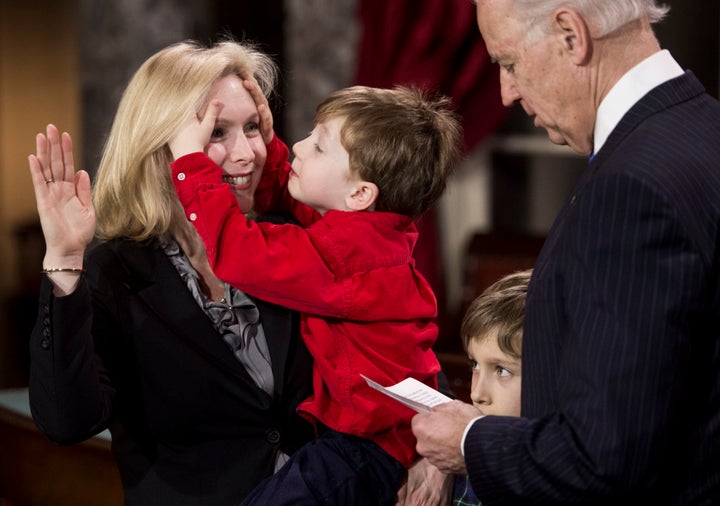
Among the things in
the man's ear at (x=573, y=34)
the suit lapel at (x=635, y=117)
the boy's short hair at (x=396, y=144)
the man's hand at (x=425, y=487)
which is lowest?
the man's hand at (x=425, y=487)

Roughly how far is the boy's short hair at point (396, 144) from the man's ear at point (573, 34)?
659 mm

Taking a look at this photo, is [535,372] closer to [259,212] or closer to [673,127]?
[673,127]

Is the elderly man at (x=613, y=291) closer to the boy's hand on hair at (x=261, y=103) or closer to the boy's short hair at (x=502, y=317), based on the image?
the boy's short hair at (x=502, y=317)

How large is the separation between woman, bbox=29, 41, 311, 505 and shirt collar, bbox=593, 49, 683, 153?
31.0 inches

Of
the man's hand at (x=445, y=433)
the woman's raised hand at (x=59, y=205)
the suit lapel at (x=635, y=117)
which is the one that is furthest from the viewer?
the woman's raised hand at (x=59, y=205)

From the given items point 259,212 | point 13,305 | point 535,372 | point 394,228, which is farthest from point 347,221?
point 13,305

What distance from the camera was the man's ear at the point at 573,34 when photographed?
1.67 m

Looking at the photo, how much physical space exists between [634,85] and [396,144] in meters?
0.72

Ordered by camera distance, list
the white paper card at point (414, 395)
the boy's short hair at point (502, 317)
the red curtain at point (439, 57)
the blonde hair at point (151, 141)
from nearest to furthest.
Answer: the white paper card at point (414, 395) → the boy's short hair at point (502, 317) → the blonde hair at point (151, 141) → the red curtain at point (439, 57)

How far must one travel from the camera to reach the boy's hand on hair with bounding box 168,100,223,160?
89.7 inches

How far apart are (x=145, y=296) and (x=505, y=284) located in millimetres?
770

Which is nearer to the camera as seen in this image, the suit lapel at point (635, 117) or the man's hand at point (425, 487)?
the suit lapel at point (635, 117)

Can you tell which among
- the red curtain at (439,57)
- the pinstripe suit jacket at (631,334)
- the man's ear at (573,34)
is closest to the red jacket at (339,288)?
the pinstripe suit jacket at (631,334)

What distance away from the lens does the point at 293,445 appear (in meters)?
2.32
